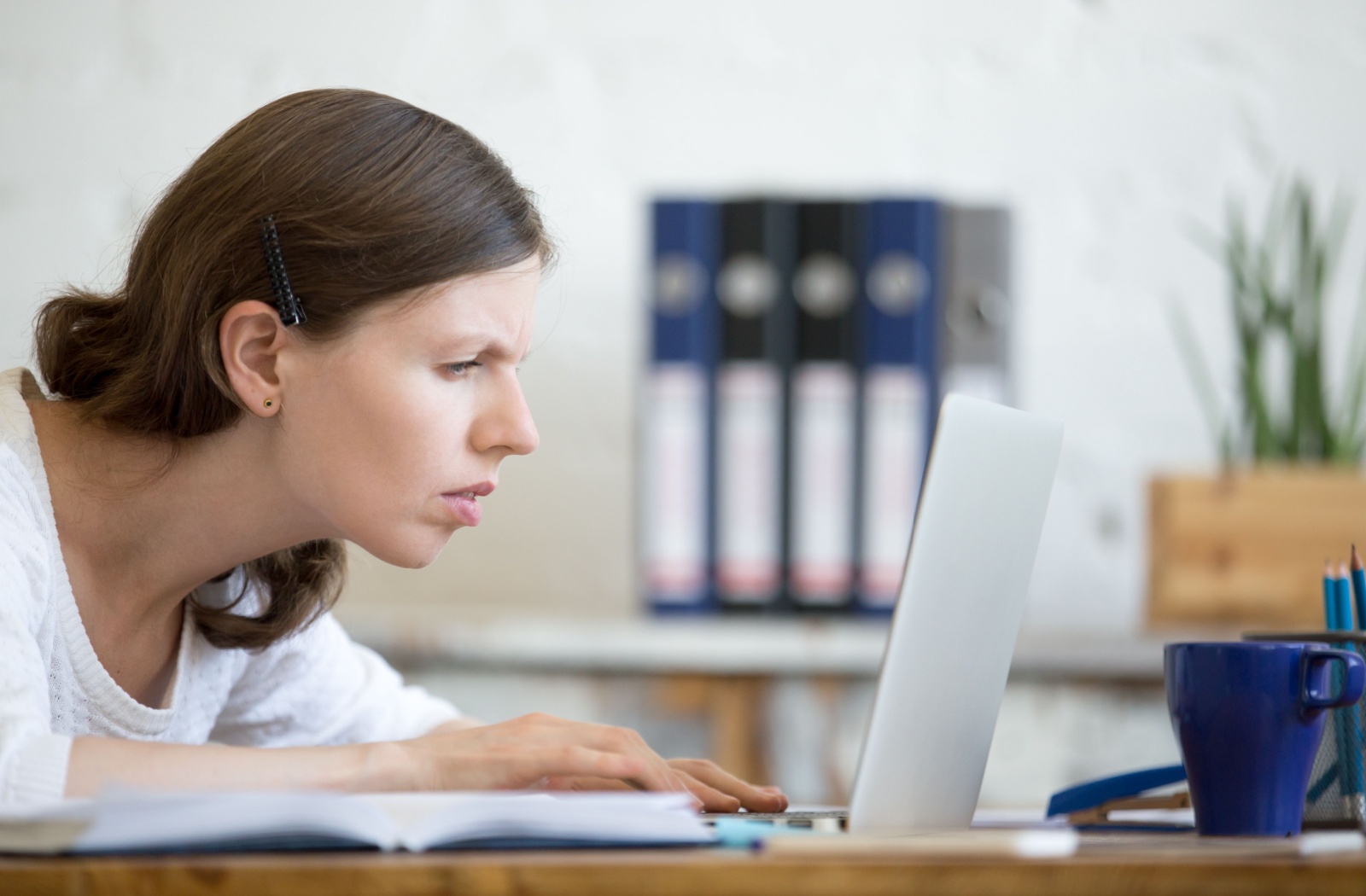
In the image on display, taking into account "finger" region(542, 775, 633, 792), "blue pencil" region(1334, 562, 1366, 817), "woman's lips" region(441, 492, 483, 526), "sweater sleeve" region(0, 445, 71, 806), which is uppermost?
"woman's lips" region(441, 492, 483, 526)

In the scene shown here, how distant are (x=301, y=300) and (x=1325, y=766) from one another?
0.63 m

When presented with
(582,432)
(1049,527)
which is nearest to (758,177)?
(582,432)

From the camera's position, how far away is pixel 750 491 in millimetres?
1412

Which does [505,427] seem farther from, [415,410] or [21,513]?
[21,513]

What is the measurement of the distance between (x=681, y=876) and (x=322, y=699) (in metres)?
0.67

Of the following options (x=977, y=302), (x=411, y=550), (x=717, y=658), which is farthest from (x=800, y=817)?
(x=977, y=302)

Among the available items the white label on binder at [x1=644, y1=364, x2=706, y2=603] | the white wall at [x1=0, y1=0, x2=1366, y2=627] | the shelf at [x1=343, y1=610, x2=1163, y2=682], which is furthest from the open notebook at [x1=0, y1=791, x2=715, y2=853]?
the white wall at [x1=0, y1=0, x2=1366, y2=627]

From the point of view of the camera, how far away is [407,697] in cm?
104

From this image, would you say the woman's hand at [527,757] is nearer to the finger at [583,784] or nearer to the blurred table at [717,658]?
the finger at [583,784]

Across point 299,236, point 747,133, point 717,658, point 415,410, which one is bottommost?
point 717,658

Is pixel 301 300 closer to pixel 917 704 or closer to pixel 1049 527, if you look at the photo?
pixel 917 704

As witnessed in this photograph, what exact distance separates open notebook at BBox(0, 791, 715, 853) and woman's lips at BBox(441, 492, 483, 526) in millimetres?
341

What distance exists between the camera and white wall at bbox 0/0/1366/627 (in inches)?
67.8

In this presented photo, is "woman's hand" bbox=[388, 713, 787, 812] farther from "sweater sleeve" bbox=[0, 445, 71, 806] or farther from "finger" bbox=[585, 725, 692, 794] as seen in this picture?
"sweater sleeve" bbox=[0, 445, 71, 806]
